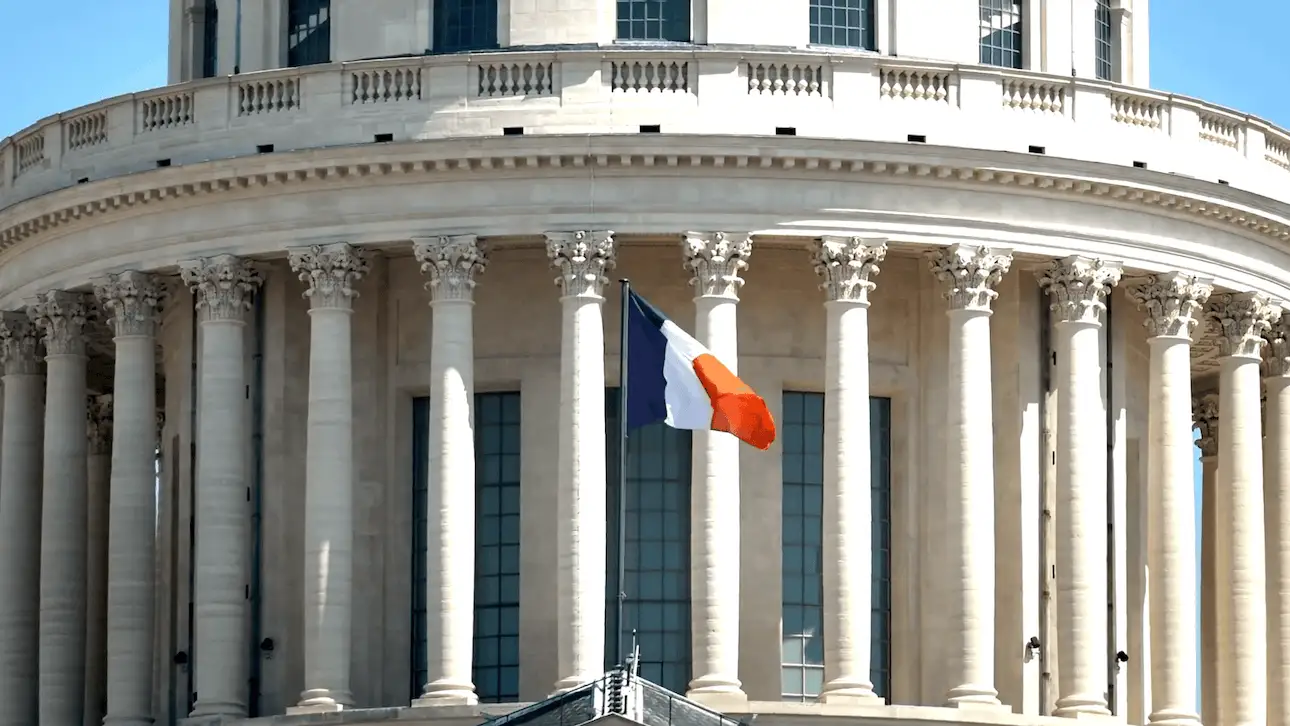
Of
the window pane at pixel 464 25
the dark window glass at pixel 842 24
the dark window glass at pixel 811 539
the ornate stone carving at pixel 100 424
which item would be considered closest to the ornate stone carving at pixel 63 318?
the ornate stone carving at pixel 100 424

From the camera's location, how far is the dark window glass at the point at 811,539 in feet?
257

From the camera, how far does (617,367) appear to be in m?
78.2

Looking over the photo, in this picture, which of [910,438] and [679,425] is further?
[910,438]

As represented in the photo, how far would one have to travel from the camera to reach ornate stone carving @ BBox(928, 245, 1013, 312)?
77.4 m

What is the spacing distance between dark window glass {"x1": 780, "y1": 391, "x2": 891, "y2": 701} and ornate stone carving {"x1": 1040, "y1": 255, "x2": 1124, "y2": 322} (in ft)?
12.8

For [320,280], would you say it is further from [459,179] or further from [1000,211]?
[1000,211]

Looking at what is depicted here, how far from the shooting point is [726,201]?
76.6m

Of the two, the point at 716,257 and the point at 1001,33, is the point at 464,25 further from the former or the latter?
the point at 1001,33

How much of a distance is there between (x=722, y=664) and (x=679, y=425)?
17.2 feet

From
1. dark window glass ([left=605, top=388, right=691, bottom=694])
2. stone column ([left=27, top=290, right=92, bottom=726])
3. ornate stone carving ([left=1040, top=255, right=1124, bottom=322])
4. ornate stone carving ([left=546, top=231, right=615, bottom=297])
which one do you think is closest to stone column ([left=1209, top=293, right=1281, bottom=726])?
ornate stone carving ([left=1040, top=255, right=1124, bottom=322])

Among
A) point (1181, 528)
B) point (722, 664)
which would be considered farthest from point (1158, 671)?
point (722, 664)

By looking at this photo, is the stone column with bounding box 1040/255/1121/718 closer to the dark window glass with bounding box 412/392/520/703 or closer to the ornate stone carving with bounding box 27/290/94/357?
the dark window glass with bounding box 412/392/520/703

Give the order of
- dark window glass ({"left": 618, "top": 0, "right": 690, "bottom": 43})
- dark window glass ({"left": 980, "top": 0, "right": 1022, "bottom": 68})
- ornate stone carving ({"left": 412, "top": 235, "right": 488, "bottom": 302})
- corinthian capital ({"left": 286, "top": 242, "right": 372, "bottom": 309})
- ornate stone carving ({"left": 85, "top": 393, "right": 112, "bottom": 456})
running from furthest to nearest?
ornate stone carving ({"left": 85, "top": 393, "right": 112, "bottom": 456}) → dark window glass ({"left": 980, "top": 0, "right": 1022, "bottom": 68}) → dark window glass ({"left": 618, "top": 0, "right": 690, "bottom": 43}) → corinthian capital ({"left": 286, "top": 242, "right": 372, "bottom": 309}) → ornate stone carving ({"left": 412, "top": 235, "right": 488, "bottom": 302})

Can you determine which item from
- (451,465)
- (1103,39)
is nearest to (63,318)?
(451,465)
